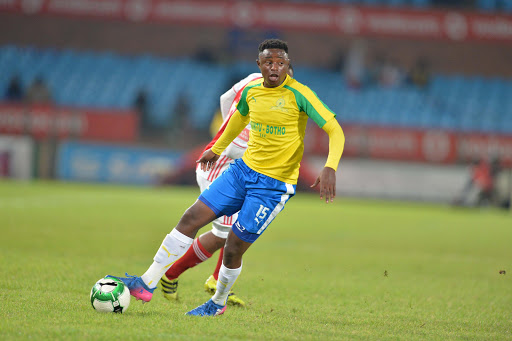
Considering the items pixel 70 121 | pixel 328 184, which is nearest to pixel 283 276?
pixel 328 184

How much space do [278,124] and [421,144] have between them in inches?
751

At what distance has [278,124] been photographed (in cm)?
534

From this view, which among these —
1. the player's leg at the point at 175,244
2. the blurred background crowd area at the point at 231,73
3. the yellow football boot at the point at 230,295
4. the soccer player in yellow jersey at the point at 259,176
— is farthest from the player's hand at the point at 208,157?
the blurred background crowd area at the point at 231,73

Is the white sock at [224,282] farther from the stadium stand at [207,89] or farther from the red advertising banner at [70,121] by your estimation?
the stadium stand at [207,89]

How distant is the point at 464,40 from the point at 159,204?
49.8 feet

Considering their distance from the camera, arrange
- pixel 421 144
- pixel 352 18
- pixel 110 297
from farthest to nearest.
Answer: pixel 352 18, pixel 421 144, pixel 110 297

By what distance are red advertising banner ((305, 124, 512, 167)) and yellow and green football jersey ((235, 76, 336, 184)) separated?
59.4 feet

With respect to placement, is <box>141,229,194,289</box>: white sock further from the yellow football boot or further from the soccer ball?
the yellow football boot

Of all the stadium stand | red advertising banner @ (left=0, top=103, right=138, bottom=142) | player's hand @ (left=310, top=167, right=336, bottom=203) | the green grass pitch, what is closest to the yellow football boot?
the green grass pitch

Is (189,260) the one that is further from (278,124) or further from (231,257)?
(278,124)

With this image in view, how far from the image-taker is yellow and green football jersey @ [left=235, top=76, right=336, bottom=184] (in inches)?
209

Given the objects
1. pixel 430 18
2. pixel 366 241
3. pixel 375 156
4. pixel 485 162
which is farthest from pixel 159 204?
pixel 430 18

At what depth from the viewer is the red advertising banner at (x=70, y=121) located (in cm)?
2362

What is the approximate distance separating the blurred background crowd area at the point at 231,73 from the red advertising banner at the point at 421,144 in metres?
0.04
